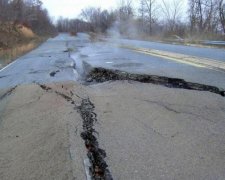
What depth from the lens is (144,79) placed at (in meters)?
8.92

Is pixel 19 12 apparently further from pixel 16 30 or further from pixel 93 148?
pixel 93 148

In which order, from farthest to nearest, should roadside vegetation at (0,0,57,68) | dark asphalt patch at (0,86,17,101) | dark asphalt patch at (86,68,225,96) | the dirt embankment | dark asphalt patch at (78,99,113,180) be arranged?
roadside vegetation at (0,0,57,68)
the dirt embankment
dark asphalt patch at (0,86,17,101)
dark asphalt patch at (86,68,225,96)
dark asphalt patch at (78,99,113,180)

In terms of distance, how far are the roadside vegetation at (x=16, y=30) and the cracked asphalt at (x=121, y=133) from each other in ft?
38.7

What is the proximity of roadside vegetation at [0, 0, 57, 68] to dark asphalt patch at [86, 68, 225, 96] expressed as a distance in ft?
27.9

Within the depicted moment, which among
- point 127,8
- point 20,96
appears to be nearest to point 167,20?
point 127,8

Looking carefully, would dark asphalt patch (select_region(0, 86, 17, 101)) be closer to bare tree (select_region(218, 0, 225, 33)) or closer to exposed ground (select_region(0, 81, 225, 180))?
exposed ground (select_region(0, 81, 225, 180))

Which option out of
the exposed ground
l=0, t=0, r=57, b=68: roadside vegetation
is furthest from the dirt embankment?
the exposed ground

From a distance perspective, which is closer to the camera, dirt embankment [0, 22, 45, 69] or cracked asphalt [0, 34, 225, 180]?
cracked asphalt [0, 34, 225, 180]

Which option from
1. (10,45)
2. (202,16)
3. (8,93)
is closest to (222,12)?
(202,16)

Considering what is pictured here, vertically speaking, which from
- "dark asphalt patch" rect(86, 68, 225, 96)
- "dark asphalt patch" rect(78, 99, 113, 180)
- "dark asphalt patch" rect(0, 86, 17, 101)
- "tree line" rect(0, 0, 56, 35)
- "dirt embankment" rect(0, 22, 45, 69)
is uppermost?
"tree line" rect(0, 0, 56, 35)

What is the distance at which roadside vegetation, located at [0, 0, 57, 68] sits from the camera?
2698 centimetres

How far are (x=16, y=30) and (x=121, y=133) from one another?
155 feet

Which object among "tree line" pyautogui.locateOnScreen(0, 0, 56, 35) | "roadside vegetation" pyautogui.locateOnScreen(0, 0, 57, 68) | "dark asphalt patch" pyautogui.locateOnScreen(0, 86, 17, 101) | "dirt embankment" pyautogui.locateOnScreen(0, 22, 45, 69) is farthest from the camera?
"tree line" pyautogui.locateOnScreen(0, 0, 56, 35)

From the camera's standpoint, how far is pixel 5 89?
9180 millimetres
